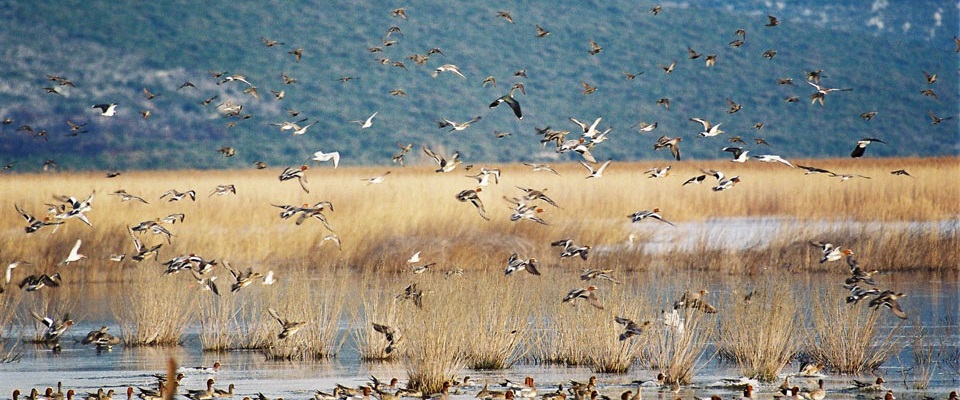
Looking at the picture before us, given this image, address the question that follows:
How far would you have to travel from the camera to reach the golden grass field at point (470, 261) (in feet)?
57.0

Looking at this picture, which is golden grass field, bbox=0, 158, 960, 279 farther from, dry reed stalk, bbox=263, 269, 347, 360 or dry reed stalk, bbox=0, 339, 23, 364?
dry reed stalk, bbox=0, 339, 23, 364

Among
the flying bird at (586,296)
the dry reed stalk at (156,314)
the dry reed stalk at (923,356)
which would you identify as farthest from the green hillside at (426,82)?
the flying bird at (586,296)

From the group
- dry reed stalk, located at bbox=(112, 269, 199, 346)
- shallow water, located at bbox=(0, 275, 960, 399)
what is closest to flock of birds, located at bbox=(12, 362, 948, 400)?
shallow water, located at bbox=(0, 275, 960, 399)

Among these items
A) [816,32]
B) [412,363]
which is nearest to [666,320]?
[412,363]

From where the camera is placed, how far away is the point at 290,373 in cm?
1781

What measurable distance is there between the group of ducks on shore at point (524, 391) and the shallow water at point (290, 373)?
119 millimetres

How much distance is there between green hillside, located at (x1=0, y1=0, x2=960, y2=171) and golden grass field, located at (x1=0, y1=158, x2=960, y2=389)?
44.5m

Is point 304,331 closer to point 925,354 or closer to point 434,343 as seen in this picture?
point 434,343

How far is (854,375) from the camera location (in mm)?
16984

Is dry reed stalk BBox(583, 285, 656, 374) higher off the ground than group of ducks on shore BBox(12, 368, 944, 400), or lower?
higher

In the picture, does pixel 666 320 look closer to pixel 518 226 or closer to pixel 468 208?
pixel 518 226

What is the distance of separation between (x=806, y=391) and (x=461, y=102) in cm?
9133

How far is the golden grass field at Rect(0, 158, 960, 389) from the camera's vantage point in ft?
57.0

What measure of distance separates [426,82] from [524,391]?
95494 mm
